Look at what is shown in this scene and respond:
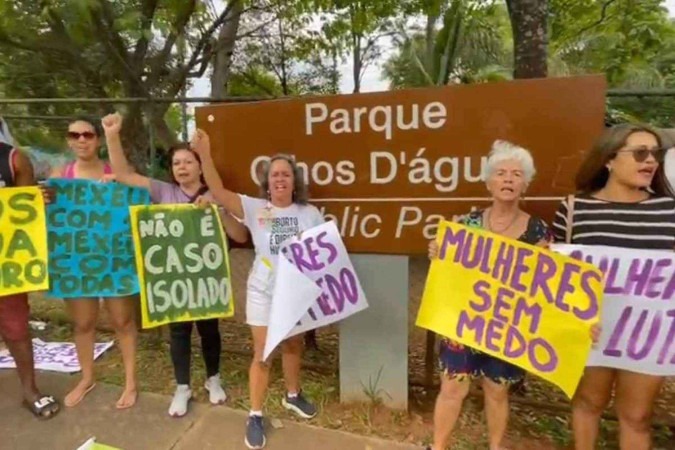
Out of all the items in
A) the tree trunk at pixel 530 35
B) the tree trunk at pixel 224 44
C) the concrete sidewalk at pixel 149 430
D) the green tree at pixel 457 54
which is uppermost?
the green tree at pixel 457 54

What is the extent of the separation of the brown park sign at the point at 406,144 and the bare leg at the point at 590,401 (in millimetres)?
715

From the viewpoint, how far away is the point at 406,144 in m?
2.71

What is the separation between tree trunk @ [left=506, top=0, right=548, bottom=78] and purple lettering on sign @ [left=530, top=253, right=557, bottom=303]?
6.19 ft

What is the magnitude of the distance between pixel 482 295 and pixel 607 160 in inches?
27.7

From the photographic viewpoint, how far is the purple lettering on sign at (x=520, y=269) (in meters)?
2.14

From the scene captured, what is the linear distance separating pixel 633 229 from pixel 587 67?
12.7m

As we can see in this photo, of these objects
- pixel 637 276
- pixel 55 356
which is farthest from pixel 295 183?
pixel 55 356

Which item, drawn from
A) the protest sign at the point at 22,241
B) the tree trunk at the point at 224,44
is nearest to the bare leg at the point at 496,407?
the protest sign at the point at 22,241

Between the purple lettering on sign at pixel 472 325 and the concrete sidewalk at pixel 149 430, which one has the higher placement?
the purple lettering on sign at pixel 472 325

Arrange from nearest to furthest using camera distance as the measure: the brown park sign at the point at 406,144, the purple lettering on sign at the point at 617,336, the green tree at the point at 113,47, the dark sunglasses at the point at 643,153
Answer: the dark sunglasses at the point at 643,153, the purple lettering on sign at the point at 617,336, the brown park sign at the point at 406,144, the green tree at the point at 113,47

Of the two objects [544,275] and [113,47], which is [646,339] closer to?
[544,275]

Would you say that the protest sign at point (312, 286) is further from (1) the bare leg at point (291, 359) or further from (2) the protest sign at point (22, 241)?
(2) the protest sign at point (22, 241)

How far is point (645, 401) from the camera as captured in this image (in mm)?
2127

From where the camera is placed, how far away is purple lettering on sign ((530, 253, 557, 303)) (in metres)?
2.11
